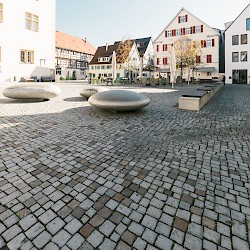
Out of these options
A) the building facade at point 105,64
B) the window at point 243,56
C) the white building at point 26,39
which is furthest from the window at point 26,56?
the window at point 243,56

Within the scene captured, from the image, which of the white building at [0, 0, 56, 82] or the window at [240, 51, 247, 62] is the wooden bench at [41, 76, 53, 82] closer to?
the white building at [0, 0, 56, 82]

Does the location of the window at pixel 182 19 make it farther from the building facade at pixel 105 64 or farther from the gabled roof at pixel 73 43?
the gabled roof at pixel 73 43

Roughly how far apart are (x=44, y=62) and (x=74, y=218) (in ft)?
102

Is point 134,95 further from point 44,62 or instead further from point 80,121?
point 44,62

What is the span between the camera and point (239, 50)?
36562mm

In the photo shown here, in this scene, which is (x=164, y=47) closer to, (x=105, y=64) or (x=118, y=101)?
(x=105, y=64)

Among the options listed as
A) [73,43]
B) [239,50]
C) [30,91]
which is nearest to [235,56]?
[239,50]

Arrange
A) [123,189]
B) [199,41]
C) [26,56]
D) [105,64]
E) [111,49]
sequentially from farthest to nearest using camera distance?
[111,49], [105,64], [199,41], [26,56], [123,189]

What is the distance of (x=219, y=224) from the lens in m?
2.48

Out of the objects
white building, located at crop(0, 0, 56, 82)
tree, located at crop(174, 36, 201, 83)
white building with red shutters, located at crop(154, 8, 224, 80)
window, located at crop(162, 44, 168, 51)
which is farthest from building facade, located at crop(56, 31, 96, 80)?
tree, located at crop(174, 36, 201, 83)

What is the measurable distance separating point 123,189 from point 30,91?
9208 millimetres

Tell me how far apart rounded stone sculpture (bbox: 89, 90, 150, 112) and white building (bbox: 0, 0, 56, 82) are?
2193cm

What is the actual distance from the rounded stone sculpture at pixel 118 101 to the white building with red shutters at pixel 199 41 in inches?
1279

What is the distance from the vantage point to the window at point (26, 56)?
27688 millimetres
